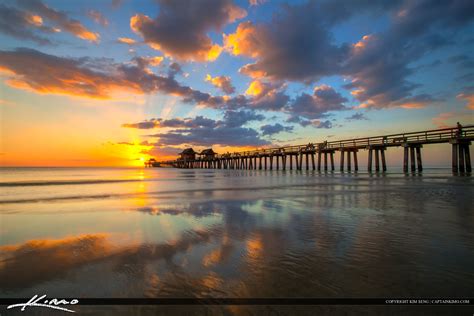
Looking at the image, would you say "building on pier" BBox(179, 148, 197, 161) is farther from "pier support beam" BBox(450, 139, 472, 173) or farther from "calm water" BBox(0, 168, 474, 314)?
"calm water" BBox(0, 168, 474, 314)

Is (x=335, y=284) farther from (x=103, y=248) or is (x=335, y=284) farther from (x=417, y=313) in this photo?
(x=103, y=248)

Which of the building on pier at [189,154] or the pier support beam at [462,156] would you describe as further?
the building on pier at [189,154]

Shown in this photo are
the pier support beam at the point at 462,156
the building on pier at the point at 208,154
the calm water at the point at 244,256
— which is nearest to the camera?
the calm water at the point at 244,256

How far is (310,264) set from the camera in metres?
2.97

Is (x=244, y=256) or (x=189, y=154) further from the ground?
(x=189, y=154)

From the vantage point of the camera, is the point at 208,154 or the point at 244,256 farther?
the point at 208,154

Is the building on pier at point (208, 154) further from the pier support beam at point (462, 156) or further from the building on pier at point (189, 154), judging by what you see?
the pier support beam at point (462, 156)

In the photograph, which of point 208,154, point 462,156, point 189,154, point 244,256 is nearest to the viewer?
point 244,256

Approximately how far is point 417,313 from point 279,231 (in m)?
2.81

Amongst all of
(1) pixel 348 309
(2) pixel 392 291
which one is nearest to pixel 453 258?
(2) pixel 392 291

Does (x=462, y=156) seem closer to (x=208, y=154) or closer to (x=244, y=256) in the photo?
(x=244, y=256)

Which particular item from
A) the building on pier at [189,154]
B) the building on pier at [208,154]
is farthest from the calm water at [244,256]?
the building on pier at [189,154]

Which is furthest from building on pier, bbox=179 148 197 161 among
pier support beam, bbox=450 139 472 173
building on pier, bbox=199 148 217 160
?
pier support beam, bbox=450 139 472 173

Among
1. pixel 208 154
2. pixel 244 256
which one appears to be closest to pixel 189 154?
pixel 208 154
